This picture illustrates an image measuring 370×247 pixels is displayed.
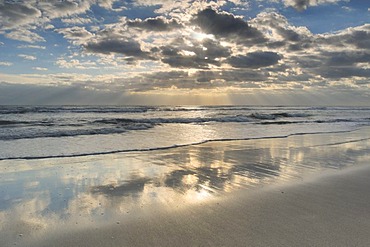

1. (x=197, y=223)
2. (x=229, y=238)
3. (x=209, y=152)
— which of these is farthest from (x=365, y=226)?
(x=209, y=152)

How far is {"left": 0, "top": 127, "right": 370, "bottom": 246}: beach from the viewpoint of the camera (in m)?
4.11

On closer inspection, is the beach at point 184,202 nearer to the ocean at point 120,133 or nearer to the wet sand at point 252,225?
the wet sand at point 252,225

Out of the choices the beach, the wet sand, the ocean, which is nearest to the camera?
the wet sand

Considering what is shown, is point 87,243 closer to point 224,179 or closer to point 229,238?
point 229,238

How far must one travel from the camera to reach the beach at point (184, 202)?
4.11 metres

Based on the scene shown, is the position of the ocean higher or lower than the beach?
lower

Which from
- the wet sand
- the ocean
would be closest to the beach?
the wet sand

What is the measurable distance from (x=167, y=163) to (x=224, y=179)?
2.58 m

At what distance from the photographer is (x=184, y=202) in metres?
5.64

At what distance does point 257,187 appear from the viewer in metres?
6.71

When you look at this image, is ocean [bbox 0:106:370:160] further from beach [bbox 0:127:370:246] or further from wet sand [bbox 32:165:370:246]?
wet sand [bbox 32:165:370:246]

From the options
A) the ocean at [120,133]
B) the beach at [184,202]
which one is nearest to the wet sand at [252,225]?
the beach at [184,202]

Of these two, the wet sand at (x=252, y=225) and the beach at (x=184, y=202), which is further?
the beach at (x=184, y=202)

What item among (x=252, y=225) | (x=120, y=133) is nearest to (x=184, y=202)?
(x=252, y=225)
